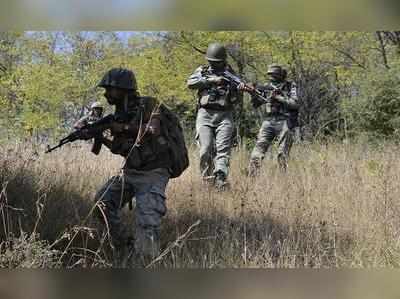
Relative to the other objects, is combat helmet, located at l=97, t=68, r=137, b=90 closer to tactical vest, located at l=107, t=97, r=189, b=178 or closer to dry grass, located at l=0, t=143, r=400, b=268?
tactical vest, located at l=107, t=97, r=189, b=178

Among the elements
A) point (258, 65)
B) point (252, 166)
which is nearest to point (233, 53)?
point (258, 65)

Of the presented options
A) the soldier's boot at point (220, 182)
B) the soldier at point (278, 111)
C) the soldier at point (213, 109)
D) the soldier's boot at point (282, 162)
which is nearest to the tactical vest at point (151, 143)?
the soldier's boot at point (220, 182)

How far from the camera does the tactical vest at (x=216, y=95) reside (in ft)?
19.9

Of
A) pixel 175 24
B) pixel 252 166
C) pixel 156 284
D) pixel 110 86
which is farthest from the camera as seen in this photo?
pixel 252 166

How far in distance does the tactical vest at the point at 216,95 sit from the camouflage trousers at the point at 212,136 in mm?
67

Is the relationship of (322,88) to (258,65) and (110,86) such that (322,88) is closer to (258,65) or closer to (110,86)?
(258,65)

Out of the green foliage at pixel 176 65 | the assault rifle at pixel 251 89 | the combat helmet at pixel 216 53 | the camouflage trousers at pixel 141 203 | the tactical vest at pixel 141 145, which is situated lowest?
the camouflage trousers at pixel 141 203

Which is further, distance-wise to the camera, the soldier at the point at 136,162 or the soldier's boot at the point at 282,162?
the soldier's boot at the point at 282,162

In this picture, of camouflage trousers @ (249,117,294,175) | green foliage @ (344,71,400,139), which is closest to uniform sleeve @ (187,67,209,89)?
camouflage trousers @ (249,117,294,175)

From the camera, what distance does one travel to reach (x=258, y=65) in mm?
15844

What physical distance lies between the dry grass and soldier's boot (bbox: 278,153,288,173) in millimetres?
141

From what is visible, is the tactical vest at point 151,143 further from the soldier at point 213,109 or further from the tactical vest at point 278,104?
the tactical vest at point 278,104

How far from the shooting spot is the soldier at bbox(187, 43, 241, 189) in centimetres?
601
